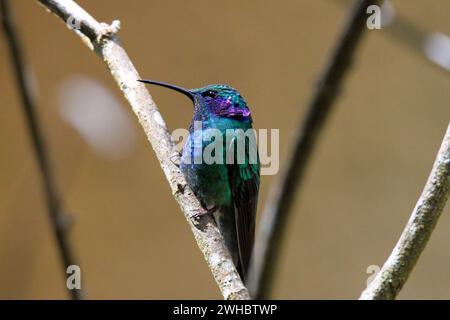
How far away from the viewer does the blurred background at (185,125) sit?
11.6 feet

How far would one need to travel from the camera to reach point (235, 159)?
5.92 feet

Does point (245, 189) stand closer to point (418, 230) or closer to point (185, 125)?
point (418, 230)

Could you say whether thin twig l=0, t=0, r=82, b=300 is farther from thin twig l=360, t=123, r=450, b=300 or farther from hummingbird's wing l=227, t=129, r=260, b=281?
thin twig l=360, t=123, r=450, b=300

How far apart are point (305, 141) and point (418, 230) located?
54 cm

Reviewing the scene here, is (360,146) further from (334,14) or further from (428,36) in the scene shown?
(428,36)

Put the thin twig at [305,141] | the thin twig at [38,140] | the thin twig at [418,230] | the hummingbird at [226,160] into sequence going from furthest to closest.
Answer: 1. the thin twig at [38,140]
2. the hummingbird at [226,160]
3. the thin twig at [305,141]
4. the thin twig at [418,230]

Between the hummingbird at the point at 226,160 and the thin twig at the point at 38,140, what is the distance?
392 millimetres

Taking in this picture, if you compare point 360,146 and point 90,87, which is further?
point 360,146

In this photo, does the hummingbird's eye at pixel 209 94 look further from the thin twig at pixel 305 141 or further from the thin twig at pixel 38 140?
the thin twig at pixel 38 140

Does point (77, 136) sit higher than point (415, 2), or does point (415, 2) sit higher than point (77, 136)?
point (415, 2)

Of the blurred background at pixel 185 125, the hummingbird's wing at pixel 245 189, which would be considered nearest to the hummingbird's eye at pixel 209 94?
the hummingbird's wing at pixel 245 189
